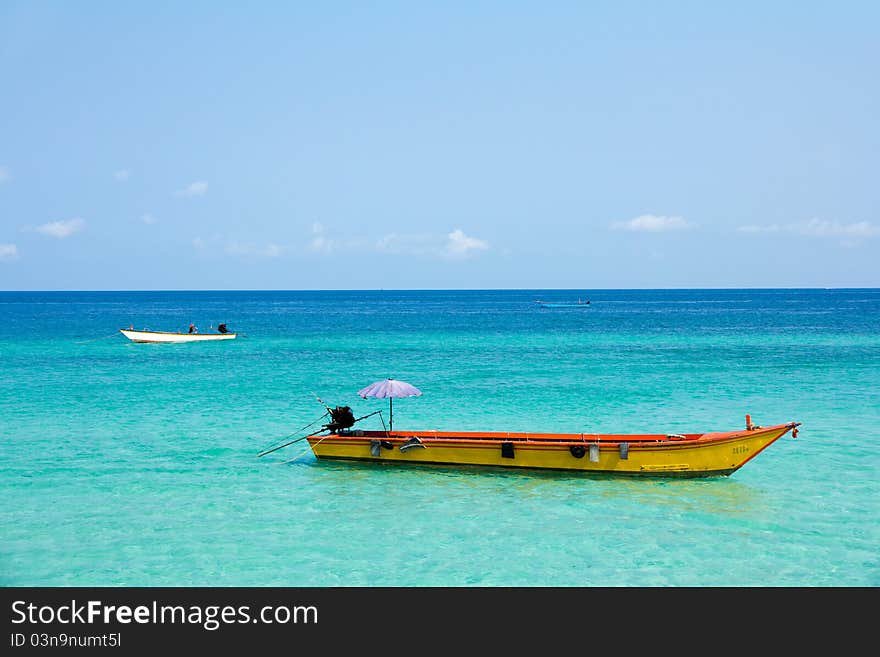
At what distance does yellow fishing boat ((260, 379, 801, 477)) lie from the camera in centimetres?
1988

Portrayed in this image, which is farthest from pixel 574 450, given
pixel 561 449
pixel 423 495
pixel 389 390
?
pixel 389 390

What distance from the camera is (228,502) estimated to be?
1900cm

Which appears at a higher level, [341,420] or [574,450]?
[341,420]

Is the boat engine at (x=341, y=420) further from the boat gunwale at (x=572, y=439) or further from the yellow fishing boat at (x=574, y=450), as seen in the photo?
the yellow fishing boat at (x=574, y=450)

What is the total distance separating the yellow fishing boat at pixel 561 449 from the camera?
65.2 feet

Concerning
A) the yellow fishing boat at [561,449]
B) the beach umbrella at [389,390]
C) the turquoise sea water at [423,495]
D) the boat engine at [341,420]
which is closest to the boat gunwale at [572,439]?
the yellow fishing boat at [561,449]

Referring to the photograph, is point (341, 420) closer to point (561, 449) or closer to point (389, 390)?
point (389, 390)

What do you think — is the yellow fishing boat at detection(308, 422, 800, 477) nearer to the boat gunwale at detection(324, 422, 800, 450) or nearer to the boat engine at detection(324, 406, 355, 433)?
the boat gunwale at detection(324, 422, 800, 450)

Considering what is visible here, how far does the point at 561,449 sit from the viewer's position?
807 inches

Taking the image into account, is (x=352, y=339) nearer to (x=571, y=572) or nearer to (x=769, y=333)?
(x=769, y=333)
